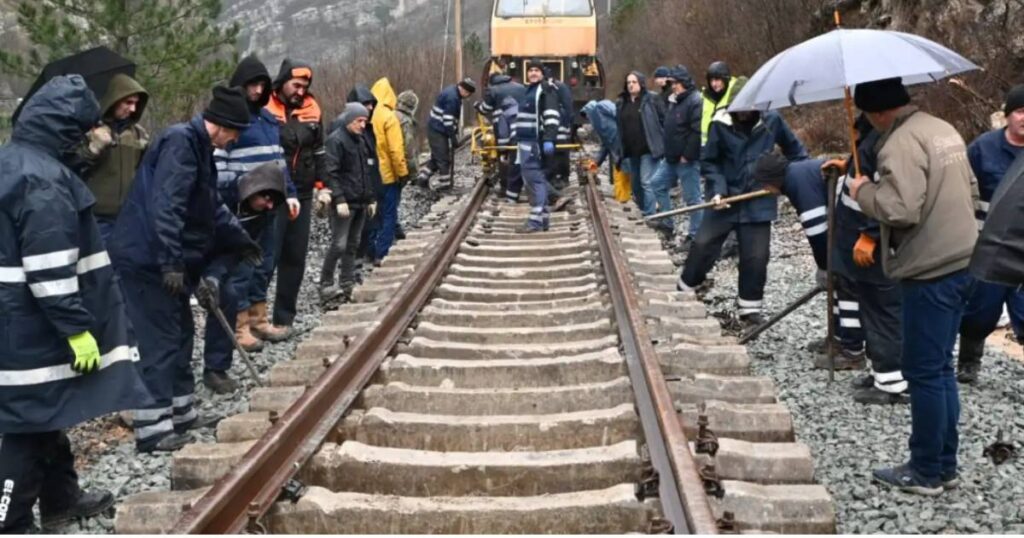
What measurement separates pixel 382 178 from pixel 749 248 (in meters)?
4.02

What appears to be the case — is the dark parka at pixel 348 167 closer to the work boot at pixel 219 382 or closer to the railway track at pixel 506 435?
the railway track at pixel 506 435

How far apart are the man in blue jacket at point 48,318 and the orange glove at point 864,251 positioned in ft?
11.6

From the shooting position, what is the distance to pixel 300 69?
7.57m

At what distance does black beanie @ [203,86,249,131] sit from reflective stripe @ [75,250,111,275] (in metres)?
1.16

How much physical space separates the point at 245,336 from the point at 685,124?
511cm

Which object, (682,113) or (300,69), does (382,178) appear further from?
(682,113)

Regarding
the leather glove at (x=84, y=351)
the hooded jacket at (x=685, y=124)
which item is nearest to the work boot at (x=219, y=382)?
the leather glove at (x=84, y=351)

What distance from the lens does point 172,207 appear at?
5031 millimetres

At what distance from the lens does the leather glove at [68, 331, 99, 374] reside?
3.99 metres

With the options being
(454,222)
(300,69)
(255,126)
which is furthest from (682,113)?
(255,126)

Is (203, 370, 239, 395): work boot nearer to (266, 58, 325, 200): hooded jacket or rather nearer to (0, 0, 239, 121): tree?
(266, 58, 325, 200): hooded jacket

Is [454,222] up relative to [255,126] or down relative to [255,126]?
down

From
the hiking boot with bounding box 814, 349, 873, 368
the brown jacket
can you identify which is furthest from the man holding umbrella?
the hiking boot with bounding box 814, 349, 873, 368

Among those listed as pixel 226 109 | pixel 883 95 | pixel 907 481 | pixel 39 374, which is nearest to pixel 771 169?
pixel 883 95
